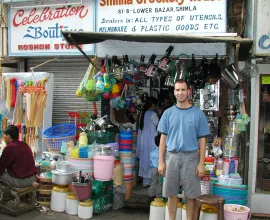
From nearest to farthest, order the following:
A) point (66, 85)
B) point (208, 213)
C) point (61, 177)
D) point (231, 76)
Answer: point (208, 213)
point (231, 76)
point (61, 177)
point (66, 85)

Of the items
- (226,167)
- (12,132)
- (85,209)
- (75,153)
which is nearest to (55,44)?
(12,132)

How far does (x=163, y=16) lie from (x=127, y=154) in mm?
2747

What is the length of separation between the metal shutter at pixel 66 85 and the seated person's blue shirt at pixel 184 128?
334 centimetres

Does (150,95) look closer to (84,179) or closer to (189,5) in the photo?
(189,5)

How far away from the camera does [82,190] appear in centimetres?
596

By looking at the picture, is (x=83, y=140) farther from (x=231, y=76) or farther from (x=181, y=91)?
(x=231, y=76)

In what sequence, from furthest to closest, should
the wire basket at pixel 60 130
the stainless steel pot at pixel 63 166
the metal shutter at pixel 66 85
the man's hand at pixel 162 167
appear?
the metal shutter at pixel 66 85 → the wire basket at pixel 60 130 → the stainless steel pot at pixel 63 166 → the man's hand at pixel 162 167

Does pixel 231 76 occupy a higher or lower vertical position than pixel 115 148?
higher

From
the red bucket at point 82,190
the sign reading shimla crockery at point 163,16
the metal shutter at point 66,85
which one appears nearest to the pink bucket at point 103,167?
the red bucket at point 82,190

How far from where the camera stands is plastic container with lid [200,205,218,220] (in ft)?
16.8

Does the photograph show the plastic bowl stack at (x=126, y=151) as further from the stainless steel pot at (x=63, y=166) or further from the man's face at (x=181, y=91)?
the man's face at (x=181, y=91)

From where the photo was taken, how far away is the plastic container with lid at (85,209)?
600 cm

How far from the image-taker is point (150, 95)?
7.96 metres

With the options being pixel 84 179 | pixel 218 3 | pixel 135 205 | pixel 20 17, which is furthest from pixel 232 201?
pixel 20 17
